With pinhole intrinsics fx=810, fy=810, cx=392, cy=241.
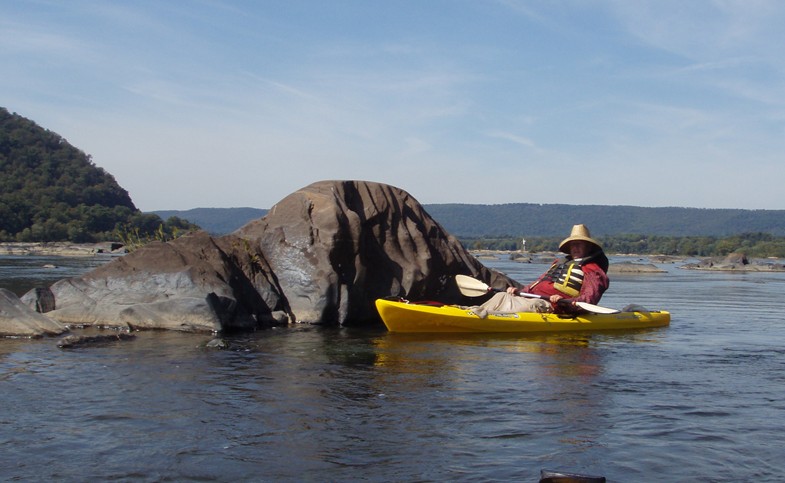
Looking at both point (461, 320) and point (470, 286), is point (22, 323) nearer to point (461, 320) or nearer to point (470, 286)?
point (461, 320)

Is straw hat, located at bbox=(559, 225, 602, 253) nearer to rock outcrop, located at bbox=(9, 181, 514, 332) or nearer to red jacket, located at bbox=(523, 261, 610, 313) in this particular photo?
red jacket, located at bbox=(523, 261, 610, 313)

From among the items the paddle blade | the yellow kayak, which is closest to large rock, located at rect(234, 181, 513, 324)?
the paddle blade

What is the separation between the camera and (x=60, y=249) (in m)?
59.7

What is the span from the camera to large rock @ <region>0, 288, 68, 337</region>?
11789 millimetres

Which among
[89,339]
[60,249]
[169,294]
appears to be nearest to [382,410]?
[89,339]

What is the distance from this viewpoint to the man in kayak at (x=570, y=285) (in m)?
14.6

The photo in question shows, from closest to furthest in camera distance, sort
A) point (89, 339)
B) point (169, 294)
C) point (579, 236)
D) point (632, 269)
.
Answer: point (89, 339)
point (169, 294)
point (579, 236)
point (632, 269)

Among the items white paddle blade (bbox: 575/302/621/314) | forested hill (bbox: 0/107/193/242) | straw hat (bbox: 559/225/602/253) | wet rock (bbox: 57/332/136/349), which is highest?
forested hill (bbox: 0/107/193/242)

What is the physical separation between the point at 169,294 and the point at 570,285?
7209 mm

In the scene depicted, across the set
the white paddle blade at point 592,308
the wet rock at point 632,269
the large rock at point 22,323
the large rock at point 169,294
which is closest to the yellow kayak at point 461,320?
the white paddle blade at point 592,308

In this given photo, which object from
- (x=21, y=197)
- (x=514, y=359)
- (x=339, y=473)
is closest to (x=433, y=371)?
(x=514, y=359)

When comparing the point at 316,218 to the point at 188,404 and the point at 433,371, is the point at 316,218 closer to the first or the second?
the point at 433,371

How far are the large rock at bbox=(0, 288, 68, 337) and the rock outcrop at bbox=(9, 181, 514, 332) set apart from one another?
37.8 inches

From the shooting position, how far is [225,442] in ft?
22.1
